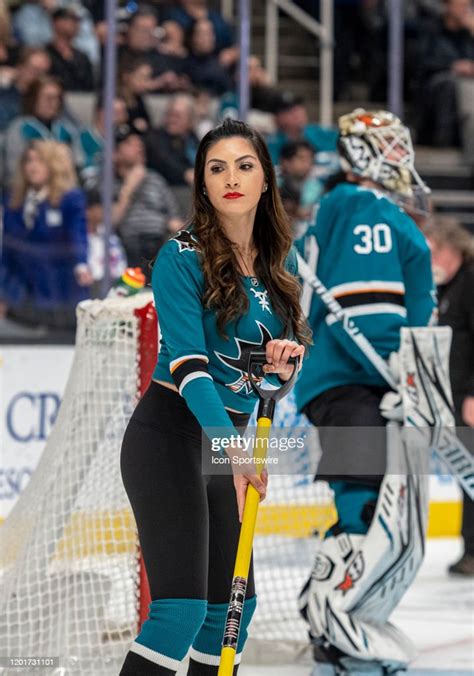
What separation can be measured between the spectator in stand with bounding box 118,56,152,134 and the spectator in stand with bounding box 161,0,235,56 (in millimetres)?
610

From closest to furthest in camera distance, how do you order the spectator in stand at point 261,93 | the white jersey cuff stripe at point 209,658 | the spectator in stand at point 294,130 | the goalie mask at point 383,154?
1. the white jersey cuff stripe at point 209,658
2. the goalie mask at point 383,154
3. the spectator in stand at point 294,130
4. the spectator in stand at point 261,93

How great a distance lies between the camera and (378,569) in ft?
9.77

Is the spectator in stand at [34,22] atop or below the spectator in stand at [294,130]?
atop

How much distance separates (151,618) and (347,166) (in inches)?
58.0

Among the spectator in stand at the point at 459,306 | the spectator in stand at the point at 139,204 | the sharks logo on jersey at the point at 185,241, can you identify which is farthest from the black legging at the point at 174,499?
A: the spectator in stand at the point at 139,204

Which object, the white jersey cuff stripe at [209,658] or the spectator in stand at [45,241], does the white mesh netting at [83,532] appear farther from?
the spectator in stand at [45,241]

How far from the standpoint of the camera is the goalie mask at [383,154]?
3174 mm

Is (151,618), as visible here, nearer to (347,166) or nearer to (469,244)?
(347,166)

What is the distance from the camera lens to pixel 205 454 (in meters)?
2.08

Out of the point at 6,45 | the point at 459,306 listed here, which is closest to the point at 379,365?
the point at 459,306

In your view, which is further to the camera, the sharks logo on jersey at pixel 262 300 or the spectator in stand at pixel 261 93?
the spectator in stand at pixel 261 93

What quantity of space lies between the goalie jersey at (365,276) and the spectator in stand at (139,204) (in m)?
2.07

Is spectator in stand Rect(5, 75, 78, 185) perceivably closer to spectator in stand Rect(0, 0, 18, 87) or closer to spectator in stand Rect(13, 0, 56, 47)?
spectator in stand Rect(0, 0, 18, 87)

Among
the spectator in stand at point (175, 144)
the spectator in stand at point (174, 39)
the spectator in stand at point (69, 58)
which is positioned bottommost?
the spectator in stand at point (175, 144)
